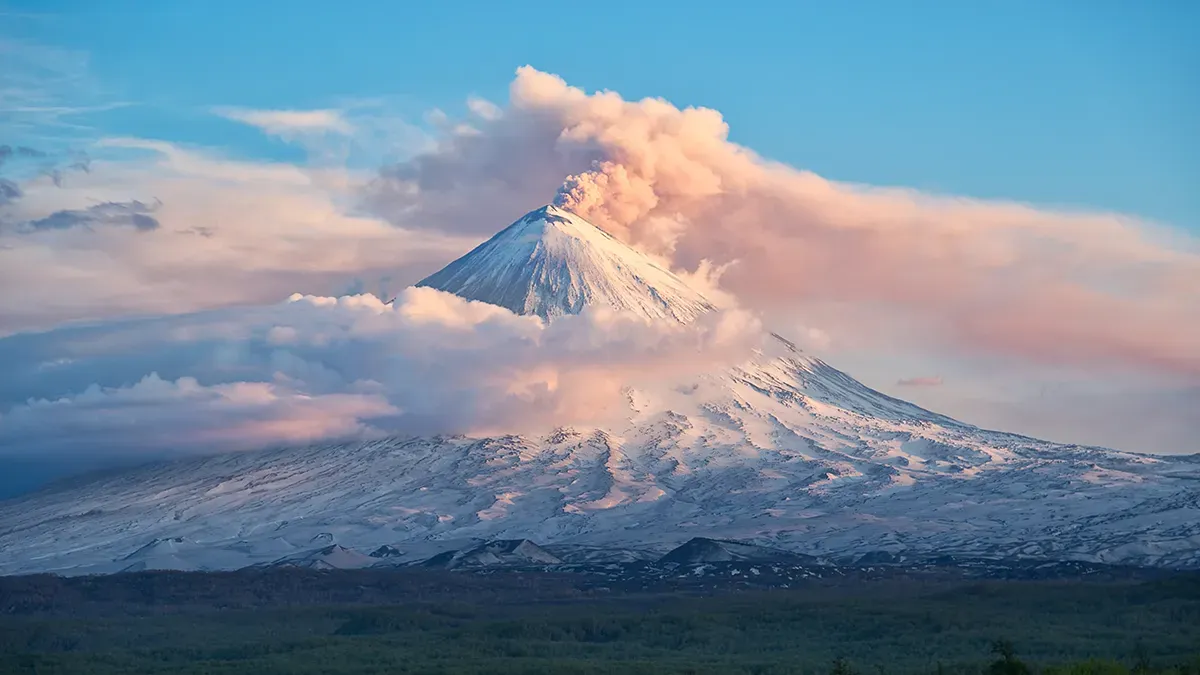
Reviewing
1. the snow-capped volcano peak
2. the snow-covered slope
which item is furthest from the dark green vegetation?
the snow-capped volcano peak

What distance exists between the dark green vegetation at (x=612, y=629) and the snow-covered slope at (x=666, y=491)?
2010 cm

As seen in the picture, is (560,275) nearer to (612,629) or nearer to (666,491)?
(666,491)

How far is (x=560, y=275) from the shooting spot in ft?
586

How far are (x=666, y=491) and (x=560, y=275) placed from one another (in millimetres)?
43276

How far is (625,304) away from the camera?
17500 cm

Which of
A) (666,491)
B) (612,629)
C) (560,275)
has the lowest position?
(612,629)

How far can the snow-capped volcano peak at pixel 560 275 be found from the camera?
17525cm

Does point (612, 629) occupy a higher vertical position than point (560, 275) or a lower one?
lower

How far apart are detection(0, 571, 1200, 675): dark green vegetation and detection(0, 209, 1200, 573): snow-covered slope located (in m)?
20.1

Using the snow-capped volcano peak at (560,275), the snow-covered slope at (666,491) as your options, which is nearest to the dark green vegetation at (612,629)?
the snow-covered slope at (666,491)

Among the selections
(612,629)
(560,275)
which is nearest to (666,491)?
(560,275)

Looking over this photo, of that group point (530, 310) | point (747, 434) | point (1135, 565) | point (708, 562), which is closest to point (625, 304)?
point (530, 310)

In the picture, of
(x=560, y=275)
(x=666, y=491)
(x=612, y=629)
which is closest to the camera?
(x=612, y=629)

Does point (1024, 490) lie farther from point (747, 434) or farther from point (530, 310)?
point (530, 310)
